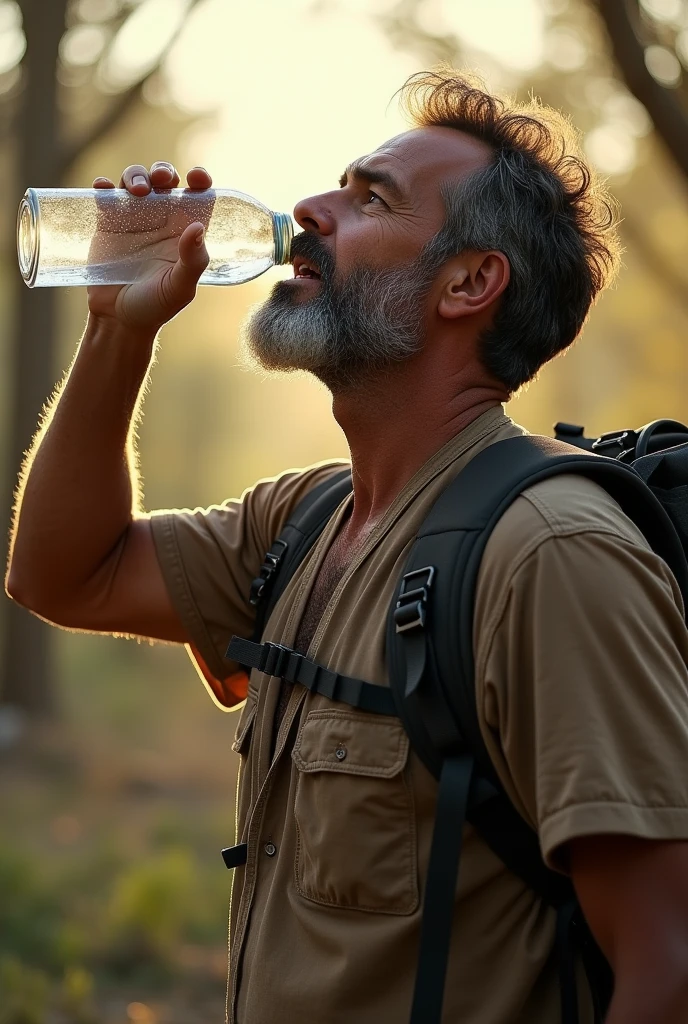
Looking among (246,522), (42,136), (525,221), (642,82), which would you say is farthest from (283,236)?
(42,136)

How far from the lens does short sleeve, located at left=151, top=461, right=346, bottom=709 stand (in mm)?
2863

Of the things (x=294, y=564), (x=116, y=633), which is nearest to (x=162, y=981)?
(x=116, y=633)

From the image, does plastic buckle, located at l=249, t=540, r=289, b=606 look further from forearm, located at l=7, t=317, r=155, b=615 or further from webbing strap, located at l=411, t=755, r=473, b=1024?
webbing strap, located at l=411, t=755, r=473, b=1024

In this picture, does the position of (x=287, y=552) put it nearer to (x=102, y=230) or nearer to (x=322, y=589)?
(x=322, y=589)

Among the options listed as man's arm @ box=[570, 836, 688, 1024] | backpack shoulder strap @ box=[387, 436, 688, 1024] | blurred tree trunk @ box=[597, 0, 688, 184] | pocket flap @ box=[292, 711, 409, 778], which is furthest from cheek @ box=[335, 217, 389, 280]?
blurred tree trunk @ box=[597, 0, 688, 184]

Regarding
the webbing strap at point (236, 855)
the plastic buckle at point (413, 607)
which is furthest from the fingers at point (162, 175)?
the webbing strap at point (236, 855)

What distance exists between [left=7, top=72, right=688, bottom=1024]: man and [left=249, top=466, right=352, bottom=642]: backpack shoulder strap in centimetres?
5

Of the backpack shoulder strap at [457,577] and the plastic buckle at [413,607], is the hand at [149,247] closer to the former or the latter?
the backpack shoulder strap at [457,577]

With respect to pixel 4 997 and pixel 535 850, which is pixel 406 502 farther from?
pixel 4 997

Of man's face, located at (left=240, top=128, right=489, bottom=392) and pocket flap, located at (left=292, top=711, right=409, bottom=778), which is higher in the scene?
man's face, located at (left=240, top=128, right=489, bottom=392)

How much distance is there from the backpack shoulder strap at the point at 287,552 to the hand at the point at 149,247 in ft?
1.87

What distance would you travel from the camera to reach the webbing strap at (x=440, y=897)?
5.89 ft

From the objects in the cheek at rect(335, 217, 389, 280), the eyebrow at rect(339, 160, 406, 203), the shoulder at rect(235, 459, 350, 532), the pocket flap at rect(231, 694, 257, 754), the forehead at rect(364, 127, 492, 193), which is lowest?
the pocket flap at rect(231, 694, 257, 754)

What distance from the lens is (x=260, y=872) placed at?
2.26m
